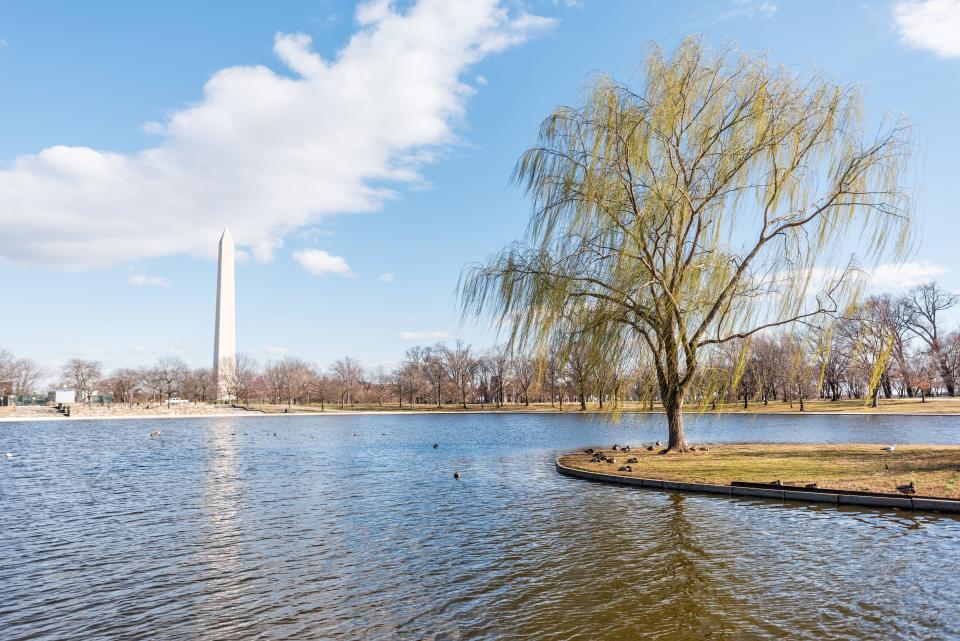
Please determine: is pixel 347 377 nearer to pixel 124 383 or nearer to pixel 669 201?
pixel 124 383

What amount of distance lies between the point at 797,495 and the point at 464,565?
925cm

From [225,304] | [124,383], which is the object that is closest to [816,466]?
[225,304]

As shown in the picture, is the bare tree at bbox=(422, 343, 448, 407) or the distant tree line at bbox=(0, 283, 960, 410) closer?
the distant tree line at bbox=(0, 283, 960, 410)

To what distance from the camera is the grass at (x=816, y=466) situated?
15164 mm

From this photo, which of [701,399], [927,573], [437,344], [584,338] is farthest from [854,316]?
[437,344]

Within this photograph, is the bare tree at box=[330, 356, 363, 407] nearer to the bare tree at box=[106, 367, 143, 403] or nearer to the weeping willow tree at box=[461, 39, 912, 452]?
the bare tree at box=[106, 367, 143, 403]

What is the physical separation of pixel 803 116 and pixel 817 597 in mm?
16611

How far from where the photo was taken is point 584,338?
20516 millimetres

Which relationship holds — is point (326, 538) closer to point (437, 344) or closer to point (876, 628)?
point (876, 628)

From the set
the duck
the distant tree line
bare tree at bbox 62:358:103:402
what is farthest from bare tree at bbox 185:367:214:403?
the duck

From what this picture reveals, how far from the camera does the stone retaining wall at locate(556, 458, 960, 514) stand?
509 inches

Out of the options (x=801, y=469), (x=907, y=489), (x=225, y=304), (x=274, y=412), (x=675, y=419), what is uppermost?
(x=225, y=304)

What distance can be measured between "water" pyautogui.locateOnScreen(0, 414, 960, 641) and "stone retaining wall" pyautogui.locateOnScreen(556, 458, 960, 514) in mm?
480

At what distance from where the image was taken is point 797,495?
48.6 feet
